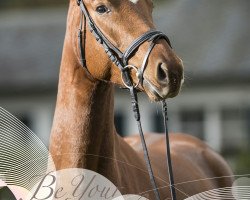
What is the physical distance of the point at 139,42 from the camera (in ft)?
15.0

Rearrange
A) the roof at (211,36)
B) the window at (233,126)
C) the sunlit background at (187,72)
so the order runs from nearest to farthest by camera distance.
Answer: the window at (233,126)
the sunlit background at (187,72)
the roof at (211,36)

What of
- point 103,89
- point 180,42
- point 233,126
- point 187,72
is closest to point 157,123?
point 233,126

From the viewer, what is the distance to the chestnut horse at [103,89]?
177 inches

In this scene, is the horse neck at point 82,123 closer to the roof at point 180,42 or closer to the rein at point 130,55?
the rein at point 130,55

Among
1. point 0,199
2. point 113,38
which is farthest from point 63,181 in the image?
point 0,199

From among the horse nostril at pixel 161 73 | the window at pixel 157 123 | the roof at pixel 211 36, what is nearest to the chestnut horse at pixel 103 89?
the horse nostril at pixel 161 73

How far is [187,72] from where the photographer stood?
1884 centimetres

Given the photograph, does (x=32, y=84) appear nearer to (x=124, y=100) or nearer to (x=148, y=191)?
(x=124, y=100)

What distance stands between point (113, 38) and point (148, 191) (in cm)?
101

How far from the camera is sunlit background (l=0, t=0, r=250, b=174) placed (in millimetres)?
20469

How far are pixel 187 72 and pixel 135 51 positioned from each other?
46.9 feet

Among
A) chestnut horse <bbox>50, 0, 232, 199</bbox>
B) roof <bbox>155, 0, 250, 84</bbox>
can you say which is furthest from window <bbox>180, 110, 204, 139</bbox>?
chestnut horse <bbox>50, 0, 232, 199</bbox>

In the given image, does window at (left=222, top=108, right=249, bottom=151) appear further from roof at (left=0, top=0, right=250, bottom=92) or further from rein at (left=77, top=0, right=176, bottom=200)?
rein at (left=77, top=0, right=176, bottom=200)

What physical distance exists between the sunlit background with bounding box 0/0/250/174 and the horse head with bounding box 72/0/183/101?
13216mm
